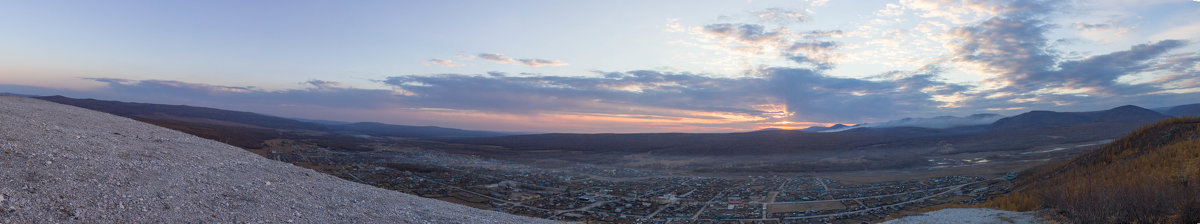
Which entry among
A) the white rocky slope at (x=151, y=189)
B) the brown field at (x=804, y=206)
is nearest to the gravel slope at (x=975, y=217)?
the brown field at (x=804, y=206)

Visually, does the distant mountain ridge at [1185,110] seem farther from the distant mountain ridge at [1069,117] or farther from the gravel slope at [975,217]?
the gravel slope at [975,217]

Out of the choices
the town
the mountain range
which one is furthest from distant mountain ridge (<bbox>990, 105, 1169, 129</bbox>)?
the town

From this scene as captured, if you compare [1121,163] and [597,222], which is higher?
[1121,163]

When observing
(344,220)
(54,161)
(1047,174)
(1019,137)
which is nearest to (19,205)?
(54,161)

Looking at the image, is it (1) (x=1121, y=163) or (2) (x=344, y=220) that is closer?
(2) (x=344, y=220)

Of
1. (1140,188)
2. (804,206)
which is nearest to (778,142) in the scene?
(804,206)

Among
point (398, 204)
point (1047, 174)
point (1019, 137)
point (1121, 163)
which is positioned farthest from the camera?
point (1019, 137)

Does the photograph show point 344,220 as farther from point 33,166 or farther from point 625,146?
point 625,146
